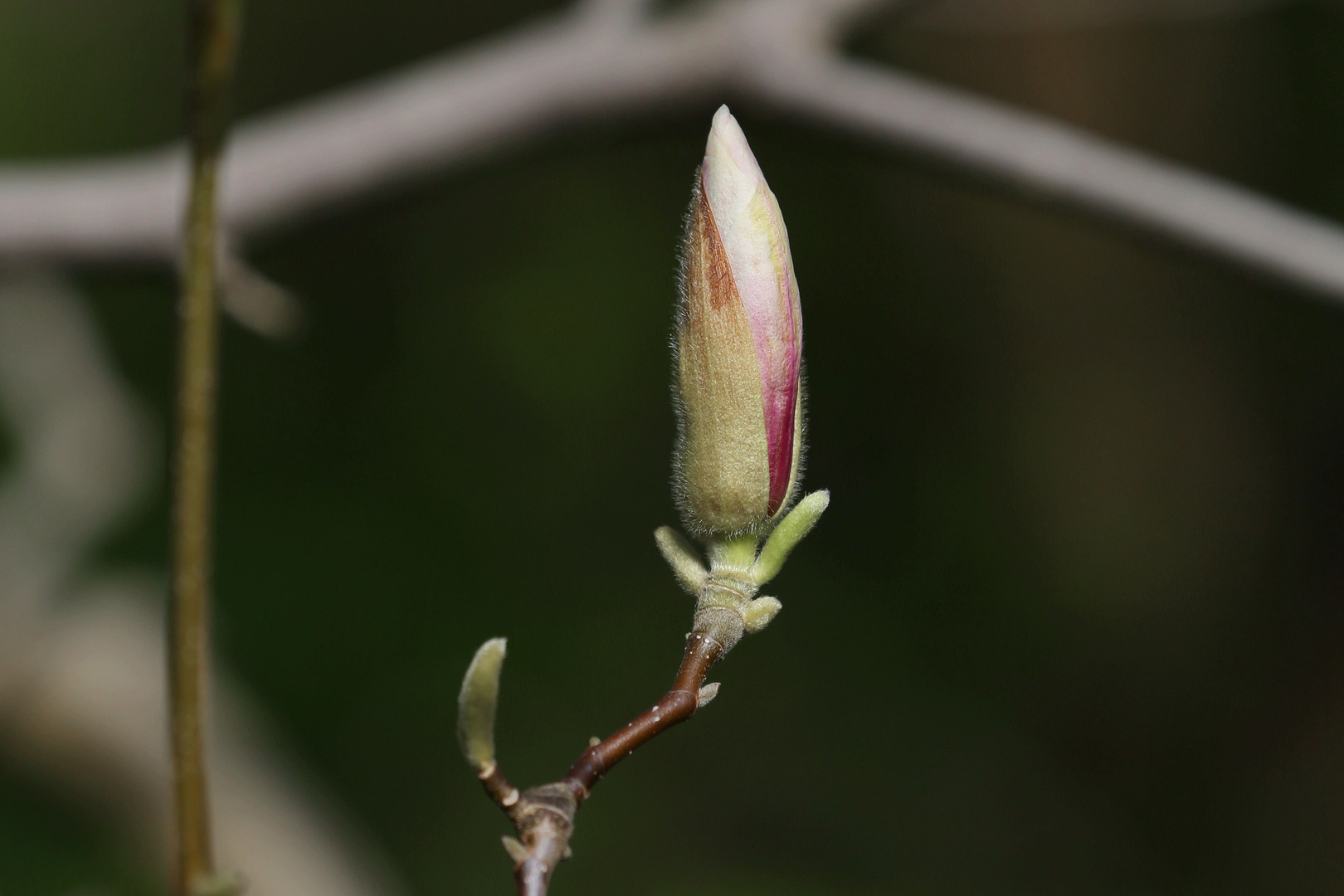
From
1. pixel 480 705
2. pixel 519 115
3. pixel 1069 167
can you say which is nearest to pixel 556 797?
pixel 480 705

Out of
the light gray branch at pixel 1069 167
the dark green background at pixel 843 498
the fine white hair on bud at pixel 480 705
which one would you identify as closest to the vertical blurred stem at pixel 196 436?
the fine white hair on bud at pixel 480 705

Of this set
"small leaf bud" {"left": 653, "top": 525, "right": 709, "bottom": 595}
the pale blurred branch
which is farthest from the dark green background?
"small leaf bud" {"left": 653, "top": 525, "right": 709, "bottom": 595}

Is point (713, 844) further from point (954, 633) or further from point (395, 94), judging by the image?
point (395, 94)

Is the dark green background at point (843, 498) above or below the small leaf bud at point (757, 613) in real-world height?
above

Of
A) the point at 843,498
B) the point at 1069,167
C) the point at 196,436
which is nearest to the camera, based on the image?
the point at 196,436

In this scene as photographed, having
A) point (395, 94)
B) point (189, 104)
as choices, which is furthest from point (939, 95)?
point (189, 104)

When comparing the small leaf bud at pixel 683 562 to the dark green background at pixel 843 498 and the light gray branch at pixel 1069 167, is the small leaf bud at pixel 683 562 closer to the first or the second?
the light gray branch at pixel 1069 167

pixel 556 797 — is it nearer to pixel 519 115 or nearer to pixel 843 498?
pixel 519 115
